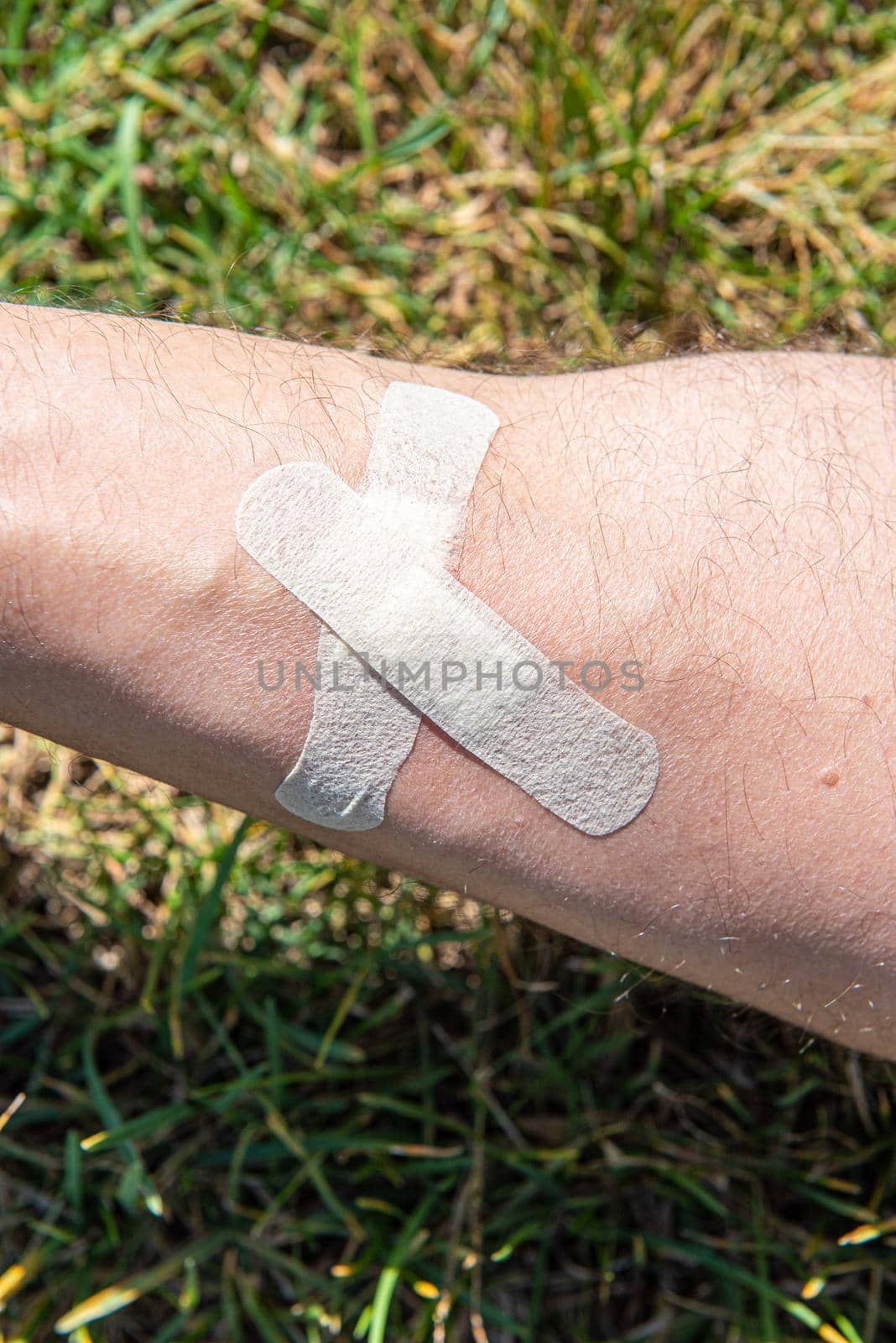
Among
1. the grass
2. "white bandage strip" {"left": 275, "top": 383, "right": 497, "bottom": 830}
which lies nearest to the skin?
"white bandage strip" {"left": 275, "top": 383, "right": 497, "bottom": 830}

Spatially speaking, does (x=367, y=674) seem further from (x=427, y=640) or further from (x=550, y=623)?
(x=550, y=623)

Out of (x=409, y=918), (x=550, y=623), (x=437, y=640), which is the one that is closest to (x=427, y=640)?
(x=437, y=640)

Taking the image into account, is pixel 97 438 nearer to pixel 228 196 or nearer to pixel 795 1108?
pixel 228 196

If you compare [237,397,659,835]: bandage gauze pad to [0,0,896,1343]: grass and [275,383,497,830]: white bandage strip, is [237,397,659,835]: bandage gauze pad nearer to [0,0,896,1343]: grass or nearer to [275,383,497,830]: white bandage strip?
[275,383,497,830]: white bandage strip

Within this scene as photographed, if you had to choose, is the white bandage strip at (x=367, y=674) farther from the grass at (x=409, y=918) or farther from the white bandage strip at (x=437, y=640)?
the grass at (x=409, y=918)

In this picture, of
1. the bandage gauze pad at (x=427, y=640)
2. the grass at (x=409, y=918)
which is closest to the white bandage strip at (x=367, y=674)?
the bandage gauze pad at (x=427, y=640)

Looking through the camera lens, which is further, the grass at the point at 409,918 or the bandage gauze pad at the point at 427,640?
the grass at the point at 409,918
